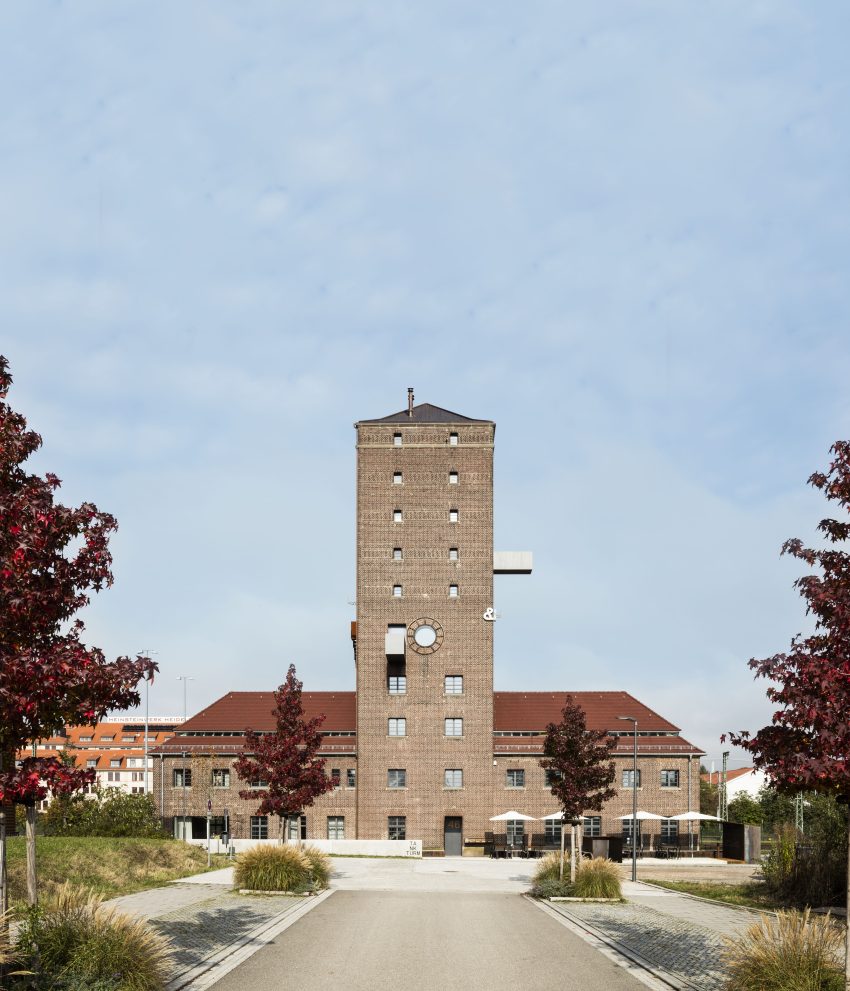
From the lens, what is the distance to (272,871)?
29.3 m

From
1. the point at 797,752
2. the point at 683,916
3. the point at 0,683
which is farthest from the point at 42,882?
the point at 797,752

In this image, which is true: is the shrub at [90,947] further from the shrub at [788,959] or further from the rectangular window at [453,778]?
the rectangular window at [453,778]

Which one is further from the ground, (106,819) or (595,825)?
(106,819)

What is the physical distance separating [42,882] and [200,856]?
1797cm

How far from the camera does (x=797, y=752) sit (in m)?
12.8

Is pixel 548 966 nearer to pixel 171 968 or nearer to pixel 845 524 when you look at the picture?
pixel 171 968

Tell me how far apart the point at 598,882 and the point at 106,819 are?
33.6m

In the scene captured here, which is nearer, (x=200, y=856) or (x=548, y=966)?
(x=548, y=966)

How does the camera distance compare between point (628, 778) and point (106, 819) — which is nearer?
point (106, 819)

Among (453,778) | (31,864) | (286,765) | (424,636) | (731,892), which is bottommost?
(453,778)

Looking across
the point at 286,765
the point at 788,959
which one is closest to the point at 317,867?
the point at 286,765

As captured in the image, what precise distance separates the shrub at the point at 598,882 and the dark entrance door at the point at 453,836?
123 ft

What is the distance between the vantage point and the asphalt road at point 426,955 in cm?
1468

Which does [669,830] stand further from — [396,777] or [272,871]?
[272,871]
